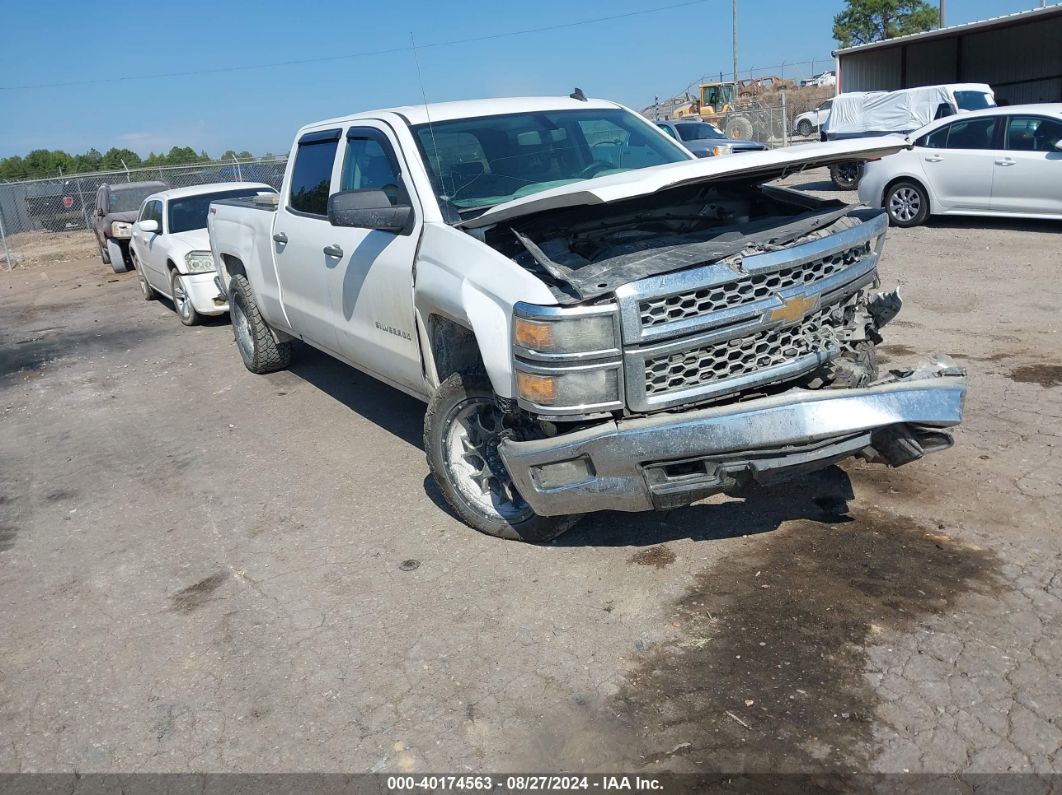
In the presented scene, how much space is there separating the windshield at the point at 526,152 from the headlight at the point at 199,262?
6.85m

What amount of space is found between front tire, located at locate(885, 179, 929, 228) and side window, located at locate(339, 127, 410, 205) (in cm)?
987

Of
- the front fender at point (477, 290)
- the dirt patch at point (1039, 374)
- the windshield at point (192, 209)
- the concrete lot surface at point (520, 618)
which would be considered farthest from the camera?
Answer: the windshield at point (192, 209)

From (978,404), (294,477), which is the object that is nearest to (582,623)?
(294,477)

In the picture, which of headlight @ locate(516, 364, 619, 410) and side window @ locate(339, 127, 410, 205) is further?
side window @ locate(339, 127, 410, 205)

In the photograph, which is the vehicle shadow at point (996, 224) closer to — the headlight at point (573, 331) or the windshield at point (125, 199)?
the headlight at point (573, 331)

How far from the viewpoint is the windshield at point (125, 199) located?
17.9 metres

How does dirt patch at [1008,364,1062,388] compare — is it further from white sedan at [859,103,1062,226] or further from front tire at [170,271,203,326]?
front tire at [170,271,203,326]

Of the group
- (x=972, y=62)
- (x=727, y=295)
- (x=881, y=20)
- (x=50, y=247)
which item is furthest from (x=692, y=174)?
(x=881, y=20)

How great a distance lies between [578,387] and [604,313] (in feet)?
1.05

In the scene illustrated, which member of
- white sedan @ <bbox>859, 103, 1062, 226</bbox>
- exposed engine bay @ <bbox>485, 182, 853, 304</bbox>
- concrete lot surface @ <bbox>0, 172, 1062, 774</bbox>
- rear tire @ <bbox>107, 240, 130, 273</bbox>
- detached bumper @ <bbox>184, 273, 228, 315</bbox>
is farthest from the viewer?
rear tire @ <bbox>107, 240, 130, 273</bbox>

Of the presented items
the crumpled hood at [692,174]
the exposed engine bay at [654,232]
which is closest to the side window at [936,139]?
the exposed engine bay at [654,232]

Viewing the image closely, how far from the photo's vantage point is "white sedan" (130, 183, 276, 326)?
11211mm

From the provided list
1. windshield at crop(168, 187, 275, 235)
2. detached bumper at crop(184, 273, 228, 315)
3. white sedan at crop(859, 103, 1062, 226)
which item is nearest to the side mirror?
detached bumper at crop(184, 273, 228, 315)

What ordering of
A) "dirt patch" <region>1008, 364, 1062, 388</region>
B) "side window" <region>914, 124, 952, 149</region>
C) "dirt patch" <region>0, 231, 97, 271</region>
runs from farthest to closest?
"dirt patch" <region>0, 231, 97, 271</region>
"side window" <region>914, 124, 952, 149</region>
"dirt patch" <region>1008, 364, 1062, 388</region>
